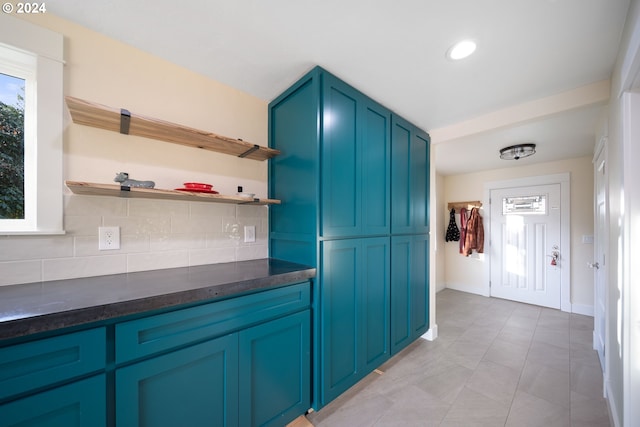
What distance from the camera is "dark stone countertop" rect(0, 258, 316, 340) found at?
2.44 ft

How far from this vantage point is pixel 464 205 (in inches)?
178

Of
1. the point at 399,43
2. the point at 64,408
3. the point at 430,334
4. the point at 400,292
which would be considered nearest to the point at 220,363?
the point at 64,408

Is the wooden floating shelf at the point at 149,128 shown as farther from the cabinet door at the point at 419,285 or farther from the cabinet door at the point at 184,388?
the cabinet door at the point at 419,285

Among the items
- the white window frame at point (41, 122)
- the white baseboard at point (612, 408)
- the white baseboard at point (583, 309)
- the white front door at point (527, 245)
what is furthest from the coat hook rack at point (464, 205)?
the white window frame at point (41, 122)

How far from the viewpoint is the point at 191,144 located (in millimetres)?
1564

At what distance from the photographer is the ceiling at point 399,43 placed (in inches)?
45.3

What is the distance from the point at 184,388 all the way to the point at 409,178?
2279mm

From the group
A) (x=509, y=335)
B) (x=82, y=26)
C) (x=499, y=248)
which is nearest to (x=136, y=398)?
(x=82, y=26)

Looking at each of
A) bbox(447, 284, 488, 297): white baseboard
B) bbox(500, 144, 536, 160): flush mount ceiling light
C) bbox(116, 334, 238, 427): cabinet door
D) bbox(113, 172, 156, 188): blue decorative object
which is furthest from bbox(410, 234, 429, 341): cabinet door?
bbox(447, 284, 488, 297): white baseboard

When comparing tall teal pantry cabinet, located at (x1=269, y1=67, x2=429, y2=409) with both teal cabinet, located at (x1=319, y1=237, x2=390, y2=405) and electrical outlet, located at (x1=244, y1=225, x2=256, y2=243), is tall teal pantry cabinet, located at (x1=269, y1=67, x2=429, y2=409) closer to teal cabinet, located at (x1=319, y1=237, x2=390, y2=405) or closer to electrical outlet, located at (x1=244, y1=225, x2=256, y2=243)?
teal cabinet, located at (x1=319, y1=237, x2=390, y2=405)

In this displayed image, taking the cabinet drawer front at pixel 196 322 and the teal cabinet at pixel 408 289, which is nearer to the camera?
the cabinet drawer front at pixel 196 322

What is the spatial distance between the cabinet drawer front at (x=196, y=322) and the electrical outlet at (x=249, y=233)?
63cm

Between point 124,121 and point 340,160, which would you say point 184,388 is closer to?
point 124,121

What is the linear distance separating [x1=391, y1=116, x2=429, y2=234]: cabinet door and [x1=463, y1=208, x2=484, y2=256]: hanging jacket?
2.32 metres
